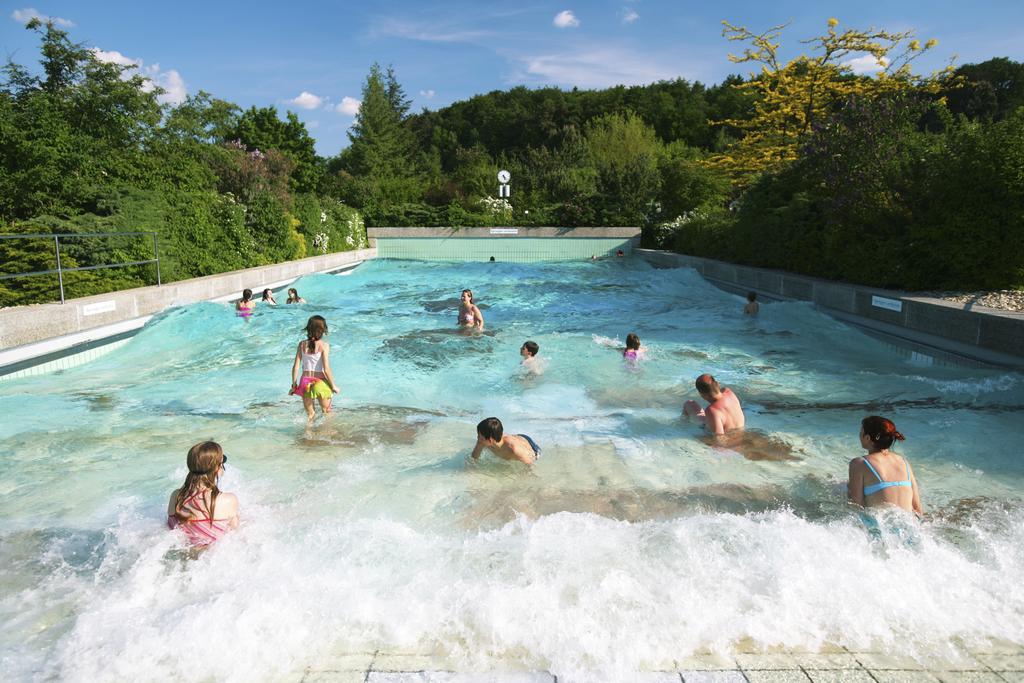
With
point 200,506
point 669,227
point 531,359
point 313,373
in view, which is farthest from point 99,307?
point 669,227

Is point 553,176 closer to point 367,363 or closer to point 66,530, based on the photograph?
point 367,363

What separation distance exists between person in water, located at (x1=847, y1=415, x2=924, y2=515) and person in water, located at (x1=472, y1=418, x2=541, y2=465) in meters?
2.44

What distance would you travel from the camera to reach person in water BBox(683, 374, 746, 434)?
237 inches

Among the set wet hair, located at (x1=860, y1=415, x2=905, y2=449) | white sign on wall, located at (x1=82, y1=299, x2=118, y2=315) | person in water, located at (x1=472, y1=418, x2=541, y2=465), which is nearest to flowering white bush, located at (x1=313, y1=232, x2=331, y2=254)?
white sign on wall, located at (x1=82, y1=299, x2=118, y2=315)

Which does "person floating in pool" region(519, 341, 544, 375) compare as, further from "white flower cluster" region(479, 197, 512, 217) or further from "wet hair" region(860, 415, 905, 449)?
"white flower cluster" region(479, 197, 512, 217)

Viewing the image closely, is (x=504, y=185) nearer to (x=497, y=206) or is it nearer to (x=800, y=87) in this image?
(x=497, y=206)

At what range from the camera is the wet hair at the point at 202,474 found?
12.1 feet

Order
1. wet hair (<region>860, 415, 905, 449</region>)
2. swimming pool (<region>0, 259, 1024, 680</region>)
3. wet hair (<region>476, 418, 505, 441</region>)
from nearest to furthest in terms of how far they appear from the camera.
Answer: swimming pool (<region>0, 259, 1024, 680</region>) → wet hair (<region>860, 415, 905, 449</region>) → wet hair (<region>476, 418, 505, 441</region>)

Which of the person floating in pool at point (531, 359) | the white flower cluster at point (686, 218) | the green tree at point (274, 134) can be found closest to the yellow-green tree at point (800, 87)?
the white flower cluster at point (686, 218)

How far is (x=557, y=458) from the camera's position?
564 centimetres

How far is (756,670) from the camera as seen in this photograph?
2.67m

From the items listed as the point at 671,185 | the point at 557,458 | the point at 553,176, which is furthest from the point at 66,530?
the point at 553,176

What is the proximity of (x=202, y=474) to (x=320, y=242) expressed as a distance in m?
20.6

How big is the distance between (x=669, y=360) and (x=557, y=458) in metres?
4.44
